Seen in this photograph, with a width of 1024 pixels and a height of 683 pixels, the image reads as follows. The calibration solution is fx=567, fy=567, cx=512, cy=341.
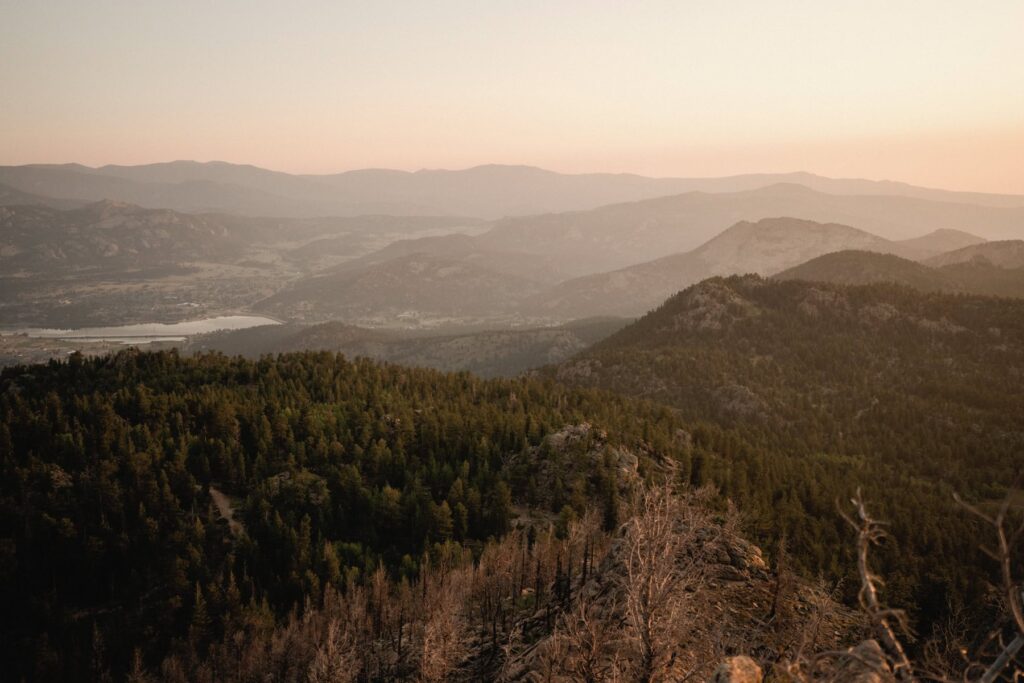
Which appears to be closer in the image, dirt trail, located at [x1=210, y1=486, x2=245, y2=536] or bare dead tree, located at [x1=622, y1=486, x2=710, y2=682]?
bare dead tree, located at [x1=622, y1=486, x2=710, y2=682]

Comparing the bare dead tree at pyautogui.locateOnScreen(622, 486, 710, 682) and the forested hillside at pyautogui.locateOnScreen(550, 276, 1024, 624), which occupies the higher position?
the bare dead tree at pyautogui.locateOnScreen(622, 486, 710, 682)

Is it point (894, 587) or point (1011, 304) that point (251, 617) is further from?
point (1011, 304)

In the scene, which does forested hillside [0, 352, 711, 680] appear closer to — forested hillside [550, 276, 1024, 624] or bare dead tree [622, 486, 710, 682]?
forested hillside [550, 276, 1024, 624]

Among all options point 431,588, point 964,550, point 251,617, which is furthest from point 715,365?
point 251,617

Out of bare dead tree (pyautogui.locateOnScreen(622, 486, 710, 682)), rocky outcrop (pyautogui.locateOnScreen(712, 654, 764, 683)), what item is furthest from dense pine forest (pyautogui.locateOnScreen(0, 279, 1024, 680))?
rocky outcrop (pyautogui.locateOnScreen(712, 654, 764, 683))

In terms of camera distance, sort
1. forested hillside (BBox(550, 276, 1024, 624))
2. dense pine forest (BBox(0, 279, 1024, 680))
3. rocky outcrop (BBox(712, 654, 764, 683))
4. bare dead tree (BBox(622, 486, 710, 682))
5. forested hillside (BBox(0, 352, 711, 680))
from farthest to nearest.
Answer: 1. forested hillside (BBox(550, 276, 1024, 624))
2. forested hillside (BBox(0, 352, 711, 680))
3. dense pine forest (BBox(0, 279, 1024, 680))
4. bare dead tree (BBox(622, 486, 710, 682))
5. rocky outcrop (BBox(712, 654, 764, 683))

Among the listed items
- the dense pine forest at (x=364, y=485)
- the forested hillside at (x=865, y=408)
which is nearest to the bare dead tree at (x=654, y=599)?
the dense pine forest at (x=364, y=485)

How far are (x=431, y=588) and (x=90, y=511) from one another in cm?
5661

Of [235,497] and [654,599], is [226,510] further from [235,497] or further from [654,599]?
[654,599]

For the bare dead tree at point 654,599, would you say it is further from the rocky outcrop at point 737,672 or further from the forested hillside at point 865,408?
the forested hillside at point 865,408

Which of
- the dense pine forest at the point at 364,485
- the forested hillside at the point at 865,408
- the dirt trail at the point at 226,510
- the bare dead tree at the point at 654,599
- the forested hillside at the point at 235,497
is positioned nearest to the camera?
the bare dead tree at the point at 654,599

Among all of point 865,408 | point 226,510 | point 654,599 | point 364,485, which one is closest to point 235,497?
point 226,510

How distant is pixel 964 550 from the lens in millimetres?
77688

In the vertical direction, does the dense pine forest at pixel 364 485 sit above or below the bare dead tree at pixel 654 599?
below
